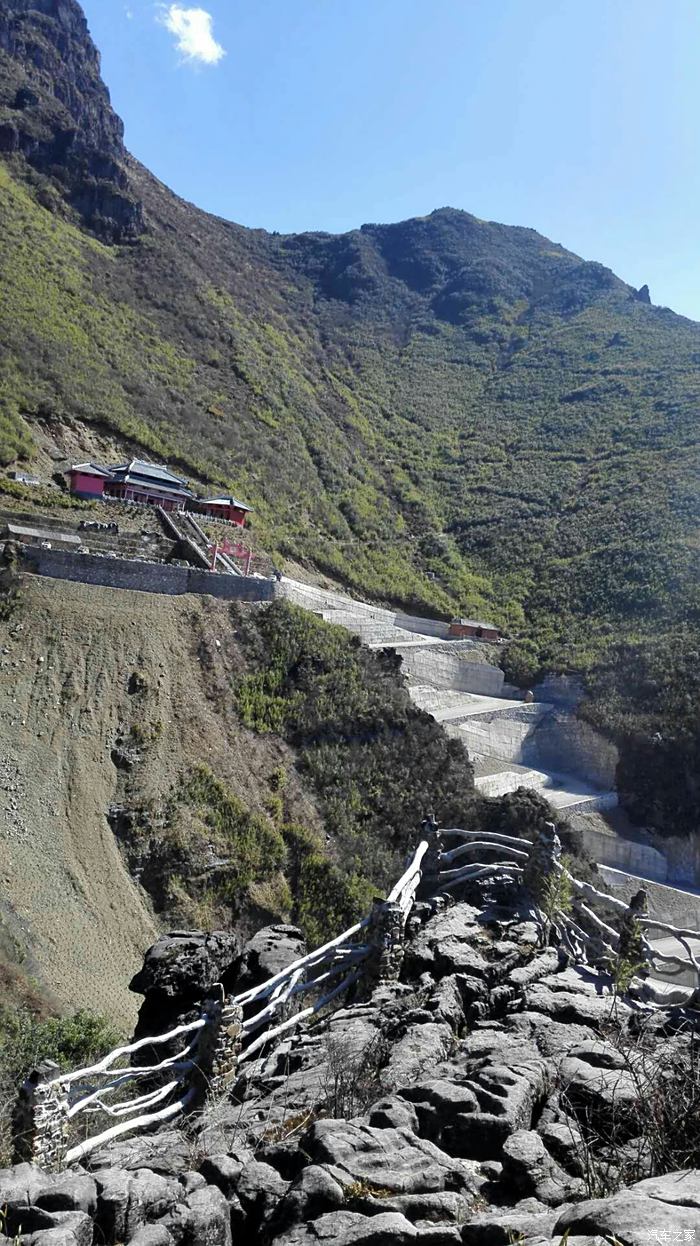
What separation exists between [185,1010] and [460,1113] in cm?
565

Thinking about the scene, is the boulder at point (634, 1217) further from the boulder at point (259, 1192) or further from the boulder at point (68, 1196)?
the boulder at point (68, 1196)

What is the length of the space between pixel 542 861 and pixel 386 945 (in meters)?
1.55

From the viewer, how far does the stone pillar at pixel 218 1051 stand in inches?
198

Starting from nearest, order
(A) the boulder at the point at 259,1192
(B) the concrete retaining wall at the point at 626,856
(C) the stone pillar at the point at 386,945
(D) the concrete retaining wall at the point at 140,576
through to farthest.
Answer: (A) the boulder at the point at 259,1192
(C) the stone pillar at the point at 386,945
(D) the concrete retaining wall at the point at 140,576
(B) the concrete retaining wall at the point at 626,856

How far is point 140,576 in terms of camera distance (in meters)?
20.1

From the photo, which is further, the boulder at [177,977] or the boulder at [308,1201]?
the boulder at [177,977]

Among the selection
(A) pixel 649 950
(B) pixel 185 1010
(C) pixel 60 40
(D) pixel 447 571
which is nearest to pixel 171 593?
(B) pixel 185 1010

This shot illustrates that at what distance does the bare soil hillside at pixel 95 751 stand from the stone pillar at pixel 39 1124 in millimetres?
8861

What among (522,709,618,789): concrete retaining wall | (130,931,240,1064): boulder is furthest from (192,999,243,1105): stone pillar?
(522,709,618,789): concrete retaining wall

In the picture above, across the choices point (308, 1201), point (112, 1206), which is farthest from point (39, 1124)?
point (308, 1201)

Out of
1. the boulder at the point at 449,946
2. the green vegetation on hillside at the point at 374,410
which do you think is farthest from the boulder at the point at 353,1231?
the green vegetation on hillside at the point at 374,410

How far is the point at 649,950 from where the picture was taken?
18.2 ft

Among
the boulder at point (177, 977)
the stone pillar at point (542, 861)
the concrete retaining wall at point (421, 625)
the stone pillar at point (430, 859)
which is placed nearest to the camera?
the stone pillar at point (542, 861)

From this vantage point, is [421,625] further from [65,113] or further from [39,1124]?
[65,113]
